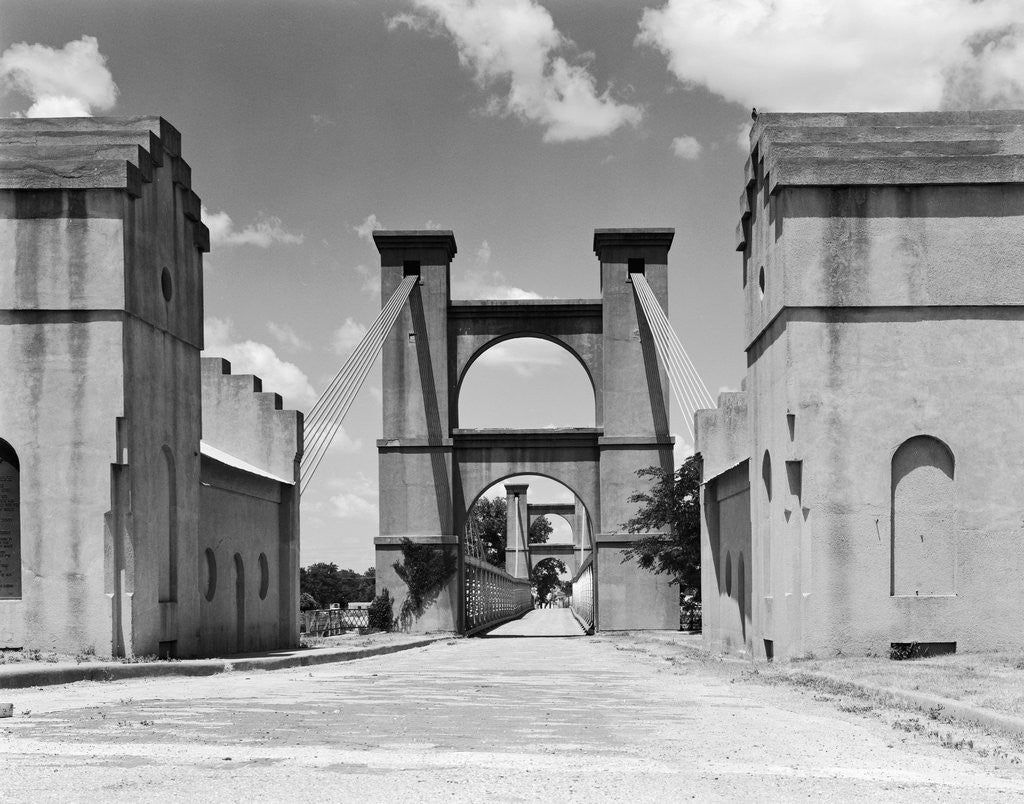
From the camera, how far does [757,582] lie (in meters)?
18.3

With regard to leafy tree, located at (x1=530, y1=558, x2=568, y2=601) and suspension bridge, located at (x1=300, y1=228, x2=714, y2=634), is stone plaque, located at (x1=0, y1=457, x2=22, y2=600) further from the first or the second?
leafy tree, located at (x1=530, y1=558, x2=568, y2=601)

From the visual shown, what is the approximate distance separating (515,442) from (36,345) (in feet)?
71.2

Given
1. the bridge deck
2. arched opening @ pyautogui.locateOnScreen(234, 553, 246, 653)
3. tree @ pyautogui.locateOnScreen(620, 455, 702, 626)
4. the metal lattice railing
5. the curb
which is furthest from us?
the bridge deck

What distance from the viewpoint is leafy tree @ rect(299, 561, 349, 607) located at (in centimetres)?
11609

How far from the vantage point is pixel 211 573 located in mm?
20312

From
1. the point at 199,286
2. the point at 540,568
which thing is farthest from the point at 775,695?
the point at 540,568

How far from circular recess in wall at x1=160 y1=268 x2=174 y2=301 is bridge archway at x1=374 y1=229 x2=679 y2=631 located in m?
18.1

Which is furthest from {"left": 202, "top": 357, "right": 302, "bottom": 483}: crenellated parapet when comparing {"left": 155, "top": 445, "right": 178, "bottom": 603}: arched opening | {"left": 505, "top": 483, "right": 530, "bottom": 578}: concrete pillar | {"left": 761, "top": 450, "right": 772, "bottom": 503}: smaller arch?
{"left": 505, "top": 483, "right": 530, "bottom": 578}: concrete pillar

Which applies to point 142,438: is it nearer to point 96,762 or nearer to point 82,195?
point 82,195

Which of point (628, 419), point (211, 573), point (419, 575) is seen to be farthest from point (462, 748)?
point (628, 419)

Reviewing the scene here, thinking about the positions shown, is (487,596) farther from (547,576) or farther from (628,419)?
(547,576)

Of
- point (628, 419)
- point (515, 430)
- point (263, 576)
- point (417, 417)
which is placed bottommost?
point (263, 576)

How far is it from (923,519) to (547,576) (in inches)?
5425

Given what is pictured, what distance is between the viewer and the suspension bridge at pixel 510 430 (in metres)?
35.2
